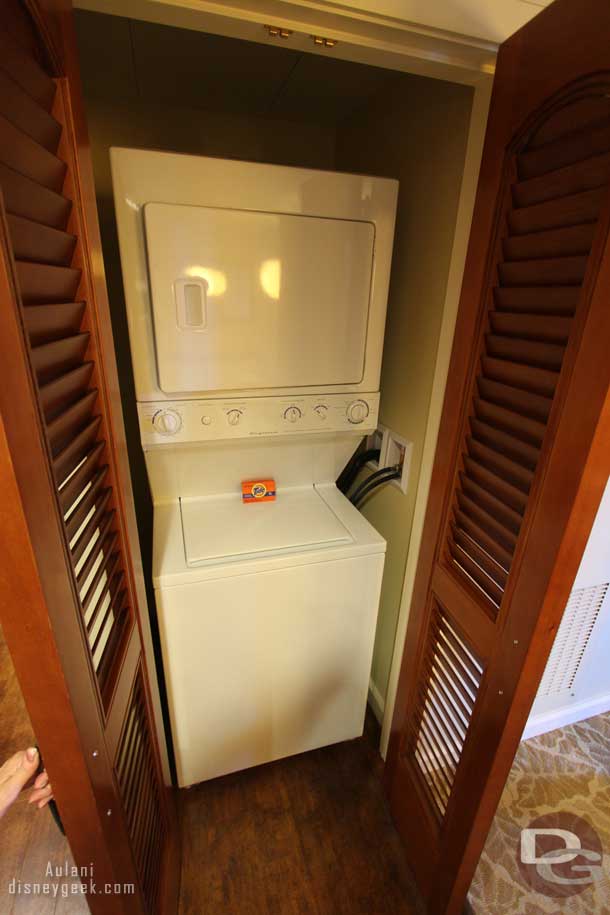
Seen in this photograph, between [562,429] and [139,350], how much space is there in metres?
1.04

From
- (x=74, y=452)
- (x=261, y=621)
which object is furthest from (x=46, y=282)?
(x=261, y=621)

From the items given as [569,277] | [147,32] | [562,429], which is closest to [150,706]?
[562,429]

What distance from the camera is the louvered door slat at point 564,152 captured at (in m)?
0.68

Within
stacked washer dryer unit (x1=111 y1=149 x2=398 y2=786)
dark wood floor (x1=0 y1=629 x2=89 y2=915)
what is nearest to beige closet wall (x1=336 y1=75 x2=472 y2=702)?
stacked washer dryer unit (x1=111 y1=149 x2=398 y2=786)

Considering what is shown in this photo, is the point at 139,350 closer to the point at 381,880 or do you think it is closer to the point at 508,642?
the point at 508,642

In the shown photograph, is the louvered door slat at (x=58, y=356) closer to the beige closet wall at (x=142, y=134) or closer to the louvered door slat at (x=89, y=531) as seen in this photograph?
the louvered door slat at (x=89, y=531)

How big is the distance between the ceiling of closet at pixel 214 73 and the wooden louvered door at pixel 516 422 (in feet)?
2.50

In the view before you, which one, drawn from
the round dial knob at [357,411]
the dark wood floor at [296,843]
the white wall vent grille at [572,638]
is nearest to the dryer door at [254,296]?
the round dial knob at [357,411]

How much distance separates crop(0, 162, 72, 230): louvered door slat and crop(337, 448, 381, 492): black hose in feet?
4.04

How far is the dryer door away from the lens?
1.12 metres

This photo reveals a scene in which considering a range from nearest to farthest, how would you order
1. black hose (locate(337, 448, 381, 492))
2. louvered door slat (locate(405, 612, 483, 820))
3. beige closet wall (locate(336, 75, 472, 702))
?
louvered door slat (locate(405, 612, 483, 820))
beige closet wall (locate(336, 75, 472, 702))
black hose (locate(337, 448, 381, 492))

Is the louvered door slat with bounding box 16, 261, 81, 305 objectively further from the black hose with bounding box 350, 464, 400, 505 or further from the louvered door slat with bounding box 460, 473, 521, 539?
the black hose with bounding box 350, 464, 400, 505

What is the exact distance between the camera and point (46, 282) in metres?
0.61

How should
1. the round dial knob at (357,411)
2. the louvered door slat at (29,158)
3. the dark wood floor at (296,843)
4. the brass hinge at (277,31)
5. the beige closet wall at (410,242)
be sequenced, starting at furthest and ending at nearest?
1. the round dial knob at (357,411)
2. the dark wood floor at (296,843)
3. the beige closet wall at (410,242)
4. the brass hinge at (277,31)
5. the louvered door slat at (29,158)
